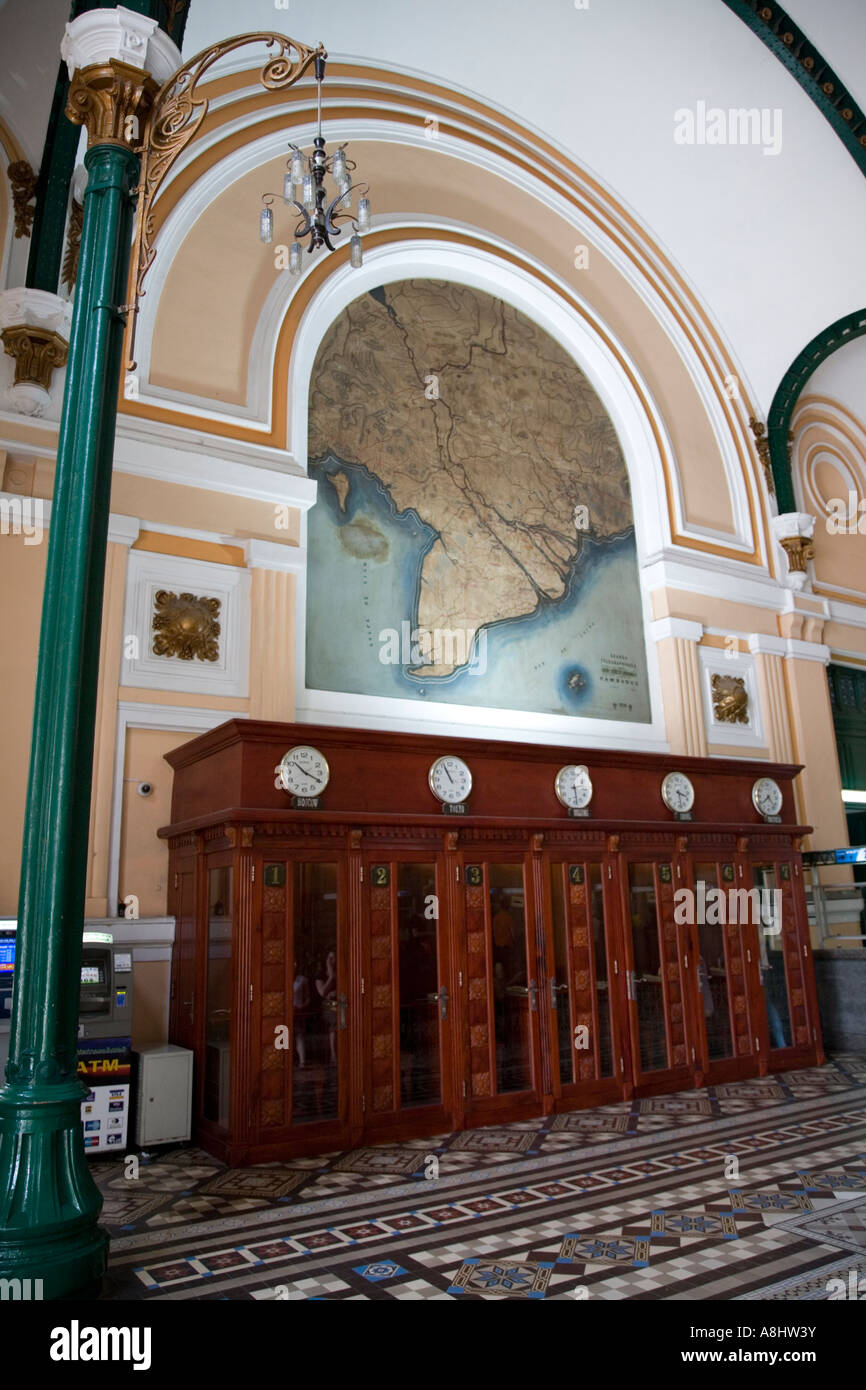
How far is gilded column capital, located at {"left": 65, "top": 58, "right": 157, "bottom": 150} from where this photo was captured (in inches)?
169

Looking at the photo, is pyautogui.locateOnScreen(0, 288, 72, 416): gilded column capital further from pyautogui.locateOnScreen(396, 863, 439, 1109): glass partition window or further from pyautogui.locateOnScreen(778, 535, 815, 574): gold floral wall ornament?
pyautogui.locateOnScreen(778, 535, 815, 574): gold floral wall ornament

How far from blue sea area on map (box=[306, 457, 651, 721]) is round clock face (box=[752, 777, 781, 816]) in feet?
4.94

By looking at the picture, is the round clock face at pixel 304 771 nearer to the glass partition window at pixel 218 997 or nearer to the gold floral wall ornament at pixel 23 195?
the glass partition window at pixel 218 997

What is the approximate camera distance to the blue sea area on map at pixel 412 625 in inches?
345

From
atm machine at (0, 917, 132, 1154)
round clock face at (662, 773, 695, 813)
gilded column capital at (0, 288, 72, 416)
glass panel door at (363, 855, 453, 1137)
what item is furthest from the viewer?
round clock face at (662, 773, 695, 813)

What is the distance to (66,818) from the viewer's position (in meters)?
3.72

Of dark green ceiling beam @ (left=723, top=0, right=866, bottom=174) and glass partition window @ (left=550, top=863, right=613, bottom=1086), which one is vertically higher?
dark green ceiling beam @ (left=723, top=0, right=866, bottom=174)

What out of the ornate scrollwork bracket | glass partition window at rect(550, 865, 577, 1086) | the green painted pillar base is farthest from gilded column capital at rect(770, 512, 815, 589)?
the green painted pillar base

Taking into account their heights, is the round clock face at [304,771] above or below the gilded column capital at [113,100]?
below

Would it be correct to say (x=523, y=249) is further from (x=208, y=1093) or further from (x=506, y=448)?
(x=208, y=1093)

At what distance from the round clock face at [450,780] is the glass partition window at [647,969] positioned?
72.4 inches

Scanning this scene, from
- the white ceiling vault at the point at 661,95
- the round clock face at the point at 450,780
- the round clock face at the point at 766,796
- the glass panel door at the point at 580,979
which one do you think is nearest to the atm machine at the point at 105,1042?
the round clock face at the point at 450,780

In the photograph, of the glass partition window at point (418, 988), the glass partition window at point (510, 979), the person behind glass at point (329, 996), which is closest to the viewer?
the person behind glass at point (329, 996)
